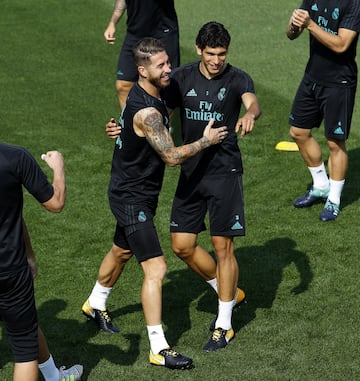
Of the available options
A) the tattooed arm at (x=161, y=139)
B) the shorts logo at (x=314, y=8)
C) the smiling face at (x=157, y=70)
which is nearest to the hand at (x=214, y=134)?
the tattooed arm at (x=161, y=139)

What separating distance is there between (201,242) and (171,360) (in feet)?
8.41

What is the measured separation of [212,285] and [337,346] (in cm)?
129

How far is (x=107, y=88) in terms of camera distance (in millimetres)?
14852

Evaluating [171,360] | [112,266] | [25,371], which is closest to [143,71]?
[112,266]

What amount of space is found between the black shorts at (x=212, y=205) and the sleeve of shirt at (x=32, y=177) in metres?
1.97

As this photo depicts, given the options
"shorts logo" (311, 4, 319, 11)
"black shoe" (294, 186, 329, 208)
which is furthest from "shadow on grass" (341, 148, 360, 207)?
"shorts logo" (311, 4, 319, 11)

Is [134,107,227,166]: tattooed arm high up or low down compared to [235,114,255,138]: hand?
down

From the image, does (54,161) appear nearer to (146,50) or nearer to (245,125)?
(146,50)

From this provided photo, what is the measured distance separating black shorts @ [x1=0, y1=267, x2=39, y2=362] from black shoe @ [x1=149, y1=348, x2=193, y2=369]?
46.7 inches

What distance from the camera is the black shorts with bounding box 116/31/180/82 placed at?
1252cm

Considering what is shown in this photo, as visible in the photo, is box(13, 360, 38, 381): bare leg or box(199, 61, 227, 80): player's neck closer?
box(13, 360, 38, 381): bare leg

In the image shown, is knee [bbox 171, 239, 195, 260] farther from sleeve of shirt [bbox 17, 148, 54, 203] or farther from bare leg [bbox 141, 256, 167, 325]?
sleeve of shirt [bbox 17, 148, 54, 203]

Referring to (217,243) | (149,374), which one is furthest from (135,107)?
(149,374)

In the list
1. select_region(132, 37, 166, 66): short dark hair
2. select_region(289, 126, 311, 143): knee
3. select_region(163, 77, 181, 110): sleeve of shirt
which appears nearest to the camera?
select_region(132, 37, 166, 66): short dark hair
